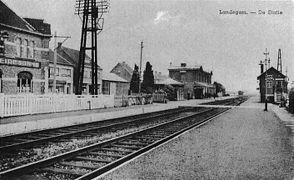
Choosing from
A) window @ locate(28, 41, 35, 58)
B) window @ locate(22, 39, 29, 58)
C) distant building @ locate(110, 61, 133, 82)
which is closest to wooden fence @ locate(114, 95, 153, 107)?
window @ locate(28, 41, 35, 58)

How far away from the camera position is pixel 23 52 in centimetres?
2336

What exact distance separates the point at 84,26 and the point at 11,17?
610 cm

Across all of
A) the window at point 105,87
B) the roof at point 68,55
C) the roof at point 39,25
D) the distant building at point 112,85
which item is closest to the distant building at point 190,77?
the distant building at point 112,85

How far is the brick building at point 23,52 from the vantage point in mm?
21172

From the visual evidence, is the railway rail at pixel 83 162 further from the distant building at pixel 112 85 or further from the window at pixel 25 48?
the distant building at pixel 112 85

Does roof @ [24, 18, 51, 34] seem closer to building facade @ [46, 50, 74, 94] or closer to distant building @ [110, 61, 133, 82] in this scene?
building facade @ [46, 50, 74, 94]

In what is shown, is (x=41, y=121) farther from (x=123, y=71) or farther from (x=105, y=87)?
(x=123, y=71)

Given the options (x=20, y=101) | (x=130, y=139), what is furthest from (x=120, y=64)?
(x=130, y=139)

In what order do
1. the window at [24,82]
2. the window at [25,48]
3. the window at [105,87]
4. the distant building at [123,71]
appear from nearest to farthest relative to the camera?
the window at [24,82] → the window at [25,48] → the window at [105,87] → the distant building at [123,71]

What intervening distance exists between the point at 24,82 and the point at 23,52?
91.2 inches

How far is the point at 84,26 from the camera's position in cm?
2156

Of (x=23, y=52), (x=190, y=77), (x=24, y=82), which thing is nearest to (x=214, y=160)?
(x=24, y=82)

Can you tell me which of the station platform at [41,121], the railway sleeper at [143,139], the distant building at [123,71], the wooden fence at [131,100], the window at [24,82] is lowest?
the railway sleeper at [143,139]

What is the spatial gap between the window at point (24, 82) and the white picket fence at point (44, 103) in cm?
554
